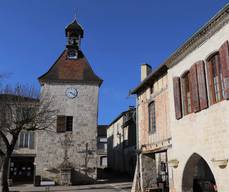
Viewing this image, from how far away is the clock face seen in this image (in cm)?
2402

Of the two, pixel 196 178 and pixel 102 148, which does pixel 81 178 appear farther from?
pixel 102 148

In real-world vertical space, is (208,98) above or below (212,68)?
below

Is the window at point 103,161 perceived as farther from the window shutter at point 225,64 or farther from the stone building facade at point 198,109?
the window shutter at point 225,64

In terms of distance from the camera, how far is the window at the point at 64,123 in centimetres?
2319

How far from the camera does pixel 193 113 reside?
380 inches

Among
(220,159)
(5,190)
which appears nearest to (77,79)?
(5,190)

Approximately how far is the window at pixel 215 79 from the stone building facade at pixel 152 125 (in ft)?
10.5

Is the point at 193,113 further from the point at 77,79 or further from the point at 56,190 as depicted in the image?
the point at 77,79

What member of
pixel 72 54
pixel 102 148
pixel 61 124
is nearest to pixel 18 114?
pixel 61 124

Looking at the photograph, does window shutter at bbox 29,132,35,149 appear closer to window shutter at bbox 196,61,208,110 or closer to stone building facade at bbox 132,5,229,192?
stone building facade at bbox 132,5,229,192

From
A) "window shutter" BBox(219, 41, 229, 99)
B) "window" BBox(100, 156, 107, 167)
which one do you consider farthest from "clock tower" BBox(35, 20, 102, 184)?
"window" BBox(100, 156, 107, 167)

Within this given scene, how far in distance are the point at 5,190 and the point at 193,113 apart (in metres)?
11.3

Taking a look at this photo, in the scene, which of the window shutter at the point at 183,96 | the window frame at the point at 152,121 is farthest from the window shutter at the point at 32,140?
the window shutter at the point at 183,96

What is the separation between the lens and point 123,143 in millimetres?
32250
